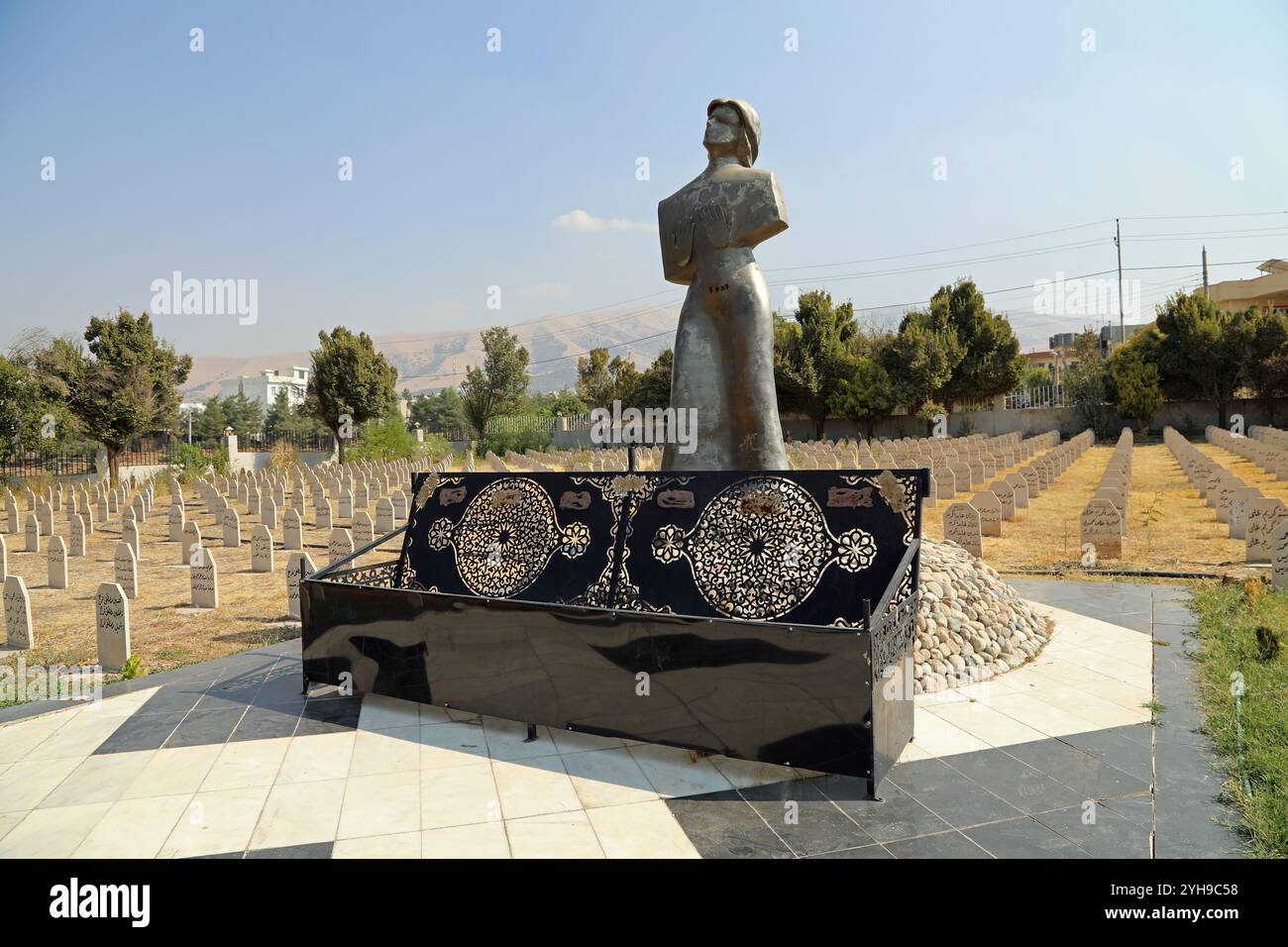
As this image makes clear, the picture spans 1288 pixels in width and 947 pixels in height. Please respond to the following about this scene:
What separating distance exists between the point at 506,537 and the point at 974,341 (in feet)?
123

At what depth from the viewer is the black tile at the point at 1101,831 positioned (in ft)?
9.46

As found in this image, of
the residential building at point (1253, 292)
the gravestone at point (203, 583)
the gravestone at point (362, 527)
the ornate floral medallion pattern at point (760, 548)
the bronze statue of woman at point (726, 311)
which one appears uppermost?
the residential building at point (1253, 292)

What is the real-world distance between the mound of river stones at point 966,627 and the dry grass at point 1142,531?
10.0ft

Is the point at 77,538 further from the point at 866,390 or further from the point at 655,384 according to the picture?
the point at 866,390

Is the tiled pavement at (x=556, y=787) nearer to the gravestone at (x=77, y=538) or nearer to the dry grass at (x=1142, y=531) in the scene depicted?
the dry grass at (x=1142, y=531)

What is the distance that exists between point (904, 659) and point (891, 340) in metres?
37.4

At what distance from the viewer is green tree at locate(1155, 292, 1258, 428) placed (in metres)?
33.3

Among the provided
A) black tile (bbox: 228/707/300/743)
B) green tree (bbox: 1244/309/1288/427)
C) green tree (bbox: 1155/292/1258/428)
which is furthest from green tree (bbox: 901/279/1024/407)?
black tile (bbox: 228/707/300/743)

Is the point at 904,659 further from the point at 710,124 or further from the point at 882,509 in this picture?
the point at 710,124

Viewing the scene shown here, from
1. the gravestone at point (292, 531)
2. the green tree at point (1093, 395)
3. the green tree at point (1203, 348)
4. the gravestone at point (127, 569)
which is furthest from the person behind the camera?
the green tree at point (1093, 395)

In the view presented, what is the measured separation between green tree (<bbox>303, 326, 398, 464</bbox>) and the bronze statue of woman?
91.6 ft

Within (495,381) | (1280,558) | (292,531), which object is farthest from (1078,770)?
(495,381)

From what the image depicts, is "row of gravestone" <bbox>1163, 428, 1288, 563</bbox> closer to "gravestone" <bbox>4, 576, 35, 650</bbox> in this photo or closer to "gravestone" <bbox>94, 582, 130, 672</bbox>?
"gravestone" <bbox>94, 582, 130, 672</bbox>

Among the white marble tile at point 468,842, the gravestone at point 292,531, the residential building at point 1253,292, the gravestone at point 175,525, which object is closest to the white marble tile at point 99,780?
the white marble tile at point 468,842
